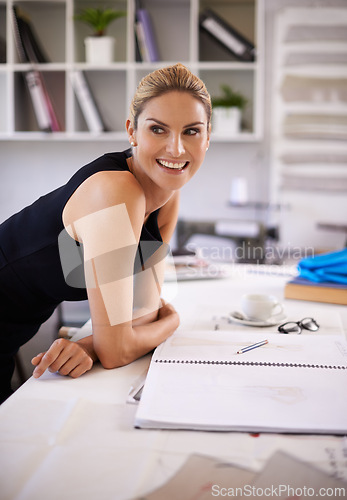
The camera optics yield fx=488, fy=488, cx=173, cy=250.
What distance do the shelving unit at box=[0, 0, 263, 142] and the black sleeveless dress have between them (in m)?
1.89

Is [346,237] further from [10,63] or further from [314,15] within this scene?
[10,63]

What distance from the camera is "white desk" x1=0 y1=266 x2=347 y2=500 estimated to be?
0.55 m

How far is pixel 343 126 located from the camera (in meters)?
3.14

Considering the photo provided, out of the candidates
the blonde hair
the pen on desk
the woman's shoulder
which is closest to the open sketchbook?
the pen on desk

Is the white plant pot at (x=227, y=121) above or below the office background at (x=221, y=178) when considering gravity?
above

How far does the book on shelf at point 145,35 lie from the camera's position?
2908mm

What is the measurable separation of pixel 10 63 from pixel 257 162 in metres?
1.68

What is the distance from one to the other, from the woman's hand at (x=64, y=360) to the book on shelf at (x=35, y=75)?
2418mm

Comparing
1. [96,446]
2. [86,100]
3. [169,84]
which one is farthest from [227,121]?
[96,446]

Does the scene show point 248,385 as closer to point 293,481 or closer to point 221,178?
point 293,481

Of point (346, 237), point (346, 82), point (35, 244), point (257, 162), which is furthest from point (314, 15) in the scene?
point (35, 244)

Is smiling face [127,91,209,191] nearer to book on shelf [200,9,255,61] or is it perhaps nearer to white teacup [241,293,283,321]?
white teacup [241,293,283,321]

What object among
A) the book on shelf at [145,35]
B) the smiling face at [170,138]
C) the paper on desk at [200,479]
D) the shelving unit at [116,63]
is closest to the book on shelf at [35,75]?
the shelving unit at [116,63]

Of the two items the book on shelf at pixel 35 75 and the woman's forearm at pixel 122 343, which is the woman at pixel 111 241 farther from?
the book on shelf at pixel 35 75
